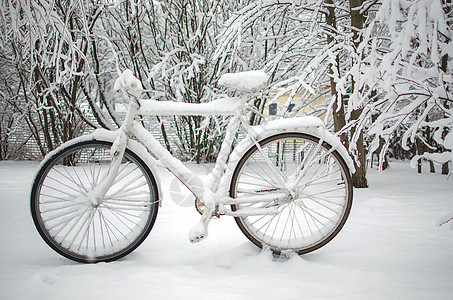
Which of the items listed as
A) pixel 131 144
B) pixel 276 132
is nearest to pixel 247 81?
pixel 276 132

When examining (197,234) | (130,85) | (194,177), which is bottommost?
(197,234)

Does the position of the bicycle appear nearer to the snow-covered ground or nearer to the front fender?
the front fender

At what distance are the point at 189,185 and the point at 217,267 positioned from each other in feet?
1.62

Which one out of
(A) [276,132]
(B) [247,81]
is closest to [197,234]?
(A) [276,132]

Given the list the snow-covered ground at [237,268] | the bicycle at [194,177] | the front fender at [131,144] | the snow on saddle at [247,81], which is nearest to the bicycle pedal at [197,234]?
the bicycle at [194,177]

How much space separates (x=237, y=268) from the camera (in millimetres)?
1633

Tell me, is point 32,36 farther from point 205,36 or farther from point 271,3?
point 205,36

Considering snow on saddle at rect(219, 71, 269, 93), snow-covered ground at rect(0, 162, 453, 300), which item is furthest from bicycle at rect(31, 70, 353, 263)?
snow-covered ground at rect(0, 162, 453, 300)

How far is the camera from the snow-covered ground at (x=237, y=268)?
1359mm

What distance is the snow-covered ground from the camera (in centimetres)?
136

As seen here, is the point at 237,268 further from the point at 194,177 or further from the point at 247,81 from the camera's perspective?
the point at 247,81

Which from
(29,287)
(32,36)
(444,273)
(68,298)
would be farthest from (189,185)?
(32,36)

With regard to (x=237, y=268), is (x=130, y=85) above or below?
above

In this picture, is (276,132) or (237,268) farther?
(276,132)
